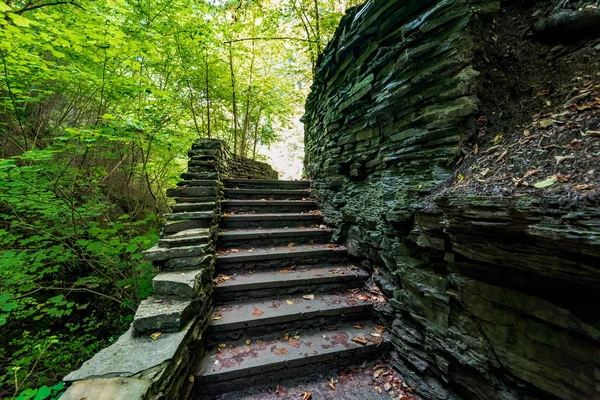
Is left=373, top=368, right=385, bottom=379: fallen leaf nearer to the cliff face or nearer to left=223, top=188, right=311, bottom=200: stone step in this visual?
the cliff face

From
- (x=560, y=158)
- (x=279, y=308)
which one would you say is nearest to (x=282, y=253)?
(x=279, y=308)

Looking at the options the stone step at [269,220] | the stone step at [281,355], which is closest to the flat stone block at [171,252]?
the stone step at [281,355]

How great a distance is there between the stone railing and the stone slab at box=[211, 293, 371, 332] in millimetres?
208

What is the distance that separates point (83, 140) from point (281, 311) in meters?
2.77

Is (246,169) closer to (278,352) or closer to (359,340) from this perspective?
(278,352)

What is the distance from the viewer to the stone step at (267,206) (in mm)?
3998

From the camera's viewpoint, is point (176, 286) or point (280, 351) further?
point (280, 351)

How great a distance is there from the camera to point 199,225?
9.31ft

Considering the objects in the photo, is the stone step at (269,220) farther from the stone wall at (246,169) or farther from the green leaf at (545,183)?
the green leaf at (545,183)

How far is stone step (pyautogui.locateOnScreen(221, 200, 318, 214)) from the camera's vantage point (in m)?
4.00

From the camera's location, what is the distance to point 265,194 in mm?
4523

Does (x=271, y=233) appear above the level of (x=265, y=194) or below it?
below

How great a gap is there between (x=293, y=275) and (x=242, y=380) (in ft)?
3.85

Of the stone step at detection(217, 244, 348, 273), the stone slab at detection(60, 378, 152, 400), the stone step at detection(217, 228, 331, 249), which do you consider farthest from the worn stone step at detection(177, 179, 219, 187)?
the stone slab at detection(60, 378, 152, 400)
